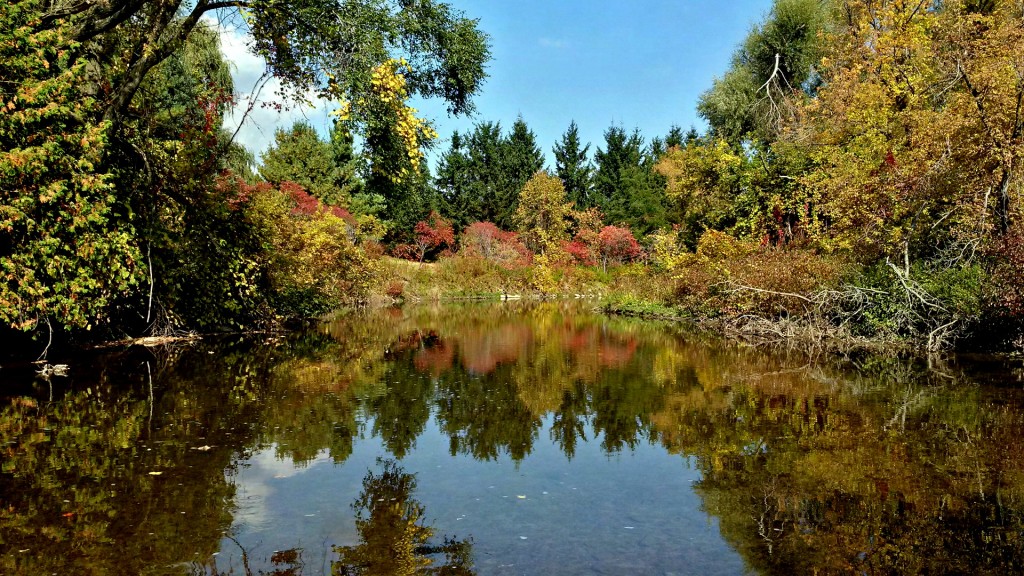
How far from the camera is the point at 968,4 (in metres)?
22.8

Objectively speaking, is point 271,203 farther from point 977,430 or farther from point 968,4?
point 968,4

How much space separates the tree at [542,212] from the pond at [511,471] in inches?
1463

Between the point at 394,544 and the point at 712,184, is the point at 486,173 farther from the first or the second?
the point at 394,544

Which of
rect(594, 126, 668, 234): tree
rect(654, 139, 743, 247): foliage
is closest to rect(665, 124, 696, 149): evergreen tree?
rect(594, 126, 668, 234): tree

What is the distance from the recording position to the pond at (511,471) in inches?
160

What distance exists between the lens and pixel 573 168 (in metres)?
59.3

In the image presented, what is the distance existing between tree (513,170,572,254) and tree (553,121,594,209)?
818 centimetres

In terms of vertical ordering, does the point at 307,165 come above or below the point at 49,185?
above

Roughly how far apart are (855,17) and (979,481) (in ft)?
79.6

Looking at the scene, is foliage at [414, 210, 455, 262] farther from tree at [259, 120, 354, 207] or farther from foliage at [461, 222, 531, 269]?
tree at [259, 120, 354, 207]

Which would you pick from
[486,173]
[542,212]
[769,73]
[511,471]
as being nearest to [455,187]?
[486,173]

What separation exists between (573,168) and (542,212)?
12.2m

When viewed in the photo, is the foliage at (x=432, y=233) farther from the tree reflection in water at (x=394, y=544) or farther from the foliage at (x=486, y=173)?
the tree reflection in water at (x=394, y=544)

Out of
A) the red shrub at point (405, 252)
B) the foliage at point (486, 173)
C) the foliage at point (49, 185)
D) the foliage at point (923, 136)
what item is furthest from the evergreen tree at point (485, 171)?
the foliage at point (49, 185)
